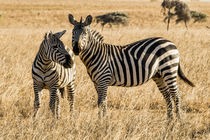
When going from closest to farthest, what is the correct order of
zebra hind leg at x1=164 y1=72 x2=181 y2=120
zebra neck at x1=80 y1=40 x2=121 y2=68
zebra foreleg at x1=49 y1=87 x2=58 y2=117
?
zebra foreleg at x1=49 y1=87 x2=58 y2=117, zebra neck at x1=80 y1=40 x2=121 y2=68, zebra hind leg at x1=164 y1=72 x2=181 y2=120

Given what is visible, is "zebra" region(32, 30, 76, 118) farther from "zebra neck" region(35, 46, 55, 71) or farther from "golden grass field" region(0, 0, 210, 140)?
"golden grass field" region(0, 0, 210, 140)

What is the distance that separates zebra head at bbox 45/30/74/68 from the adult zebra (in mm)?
320

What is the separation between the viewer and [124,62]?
5.68m

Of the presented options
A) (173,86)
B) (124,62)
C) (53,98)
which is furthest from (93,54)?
(173,86)

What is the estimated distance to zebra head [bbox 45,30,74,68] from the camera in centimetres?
494

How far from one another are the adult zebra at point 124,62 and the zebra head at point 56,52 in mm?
320

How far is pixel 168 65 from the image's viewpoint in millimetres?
5781

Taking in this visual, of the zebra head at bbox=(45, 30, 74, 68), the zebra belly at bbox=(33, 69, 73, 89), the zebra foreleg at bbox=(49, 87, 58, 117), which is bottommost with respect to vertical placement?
the zebra foreleg at bbox=(49, 87, 58, 117)

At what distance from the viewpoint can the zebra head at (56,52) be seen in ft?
16.2

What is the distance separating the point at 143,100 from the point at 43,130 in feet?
9.82

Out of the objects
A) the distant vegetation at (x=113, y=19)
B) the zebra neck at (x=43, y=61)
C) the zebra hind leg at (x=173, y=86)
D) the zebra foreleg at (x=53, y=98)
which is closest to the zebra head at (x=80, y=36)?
the zebra neck at (x=43, y=61)

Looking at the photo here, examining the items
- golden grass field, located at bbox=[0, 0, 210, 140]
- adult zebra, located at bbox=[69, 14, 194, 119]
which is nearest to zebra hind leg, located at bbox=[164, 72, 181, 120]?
adult zebra, located at bbox=[69, 14, 194, 119]

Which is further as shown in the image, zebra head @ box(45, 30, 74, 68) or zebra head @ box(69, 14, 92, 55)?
zebra head @ box(69, 14, 92, 55)

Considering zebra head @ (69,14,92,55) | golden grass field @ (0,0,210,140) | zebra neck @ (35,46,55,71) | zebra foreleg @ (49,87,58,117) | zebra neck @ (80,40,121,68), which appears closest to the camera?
golden grass field @ (0,0,210,140)
